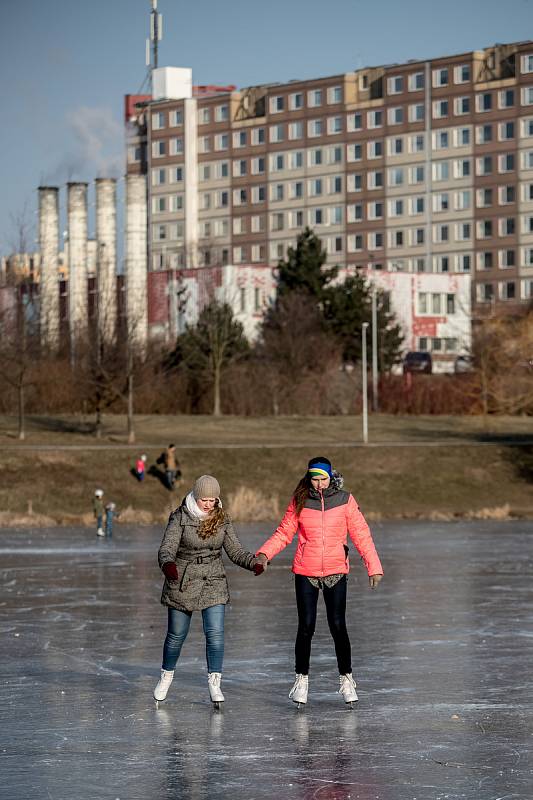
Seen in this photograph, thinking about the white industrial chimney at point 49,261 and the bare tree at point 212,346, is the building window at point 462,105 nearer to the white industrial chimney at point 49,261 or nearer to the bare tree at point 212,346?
the white industrial chimney at point 49,261

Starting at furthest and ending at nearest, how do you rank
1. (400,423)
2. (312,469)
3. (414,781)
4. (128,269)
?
1. (128,269)
2. (400,423)
3. (312,469)
4. (414,781)

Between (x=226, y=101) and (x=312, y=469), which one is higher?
(x=226, y=101)

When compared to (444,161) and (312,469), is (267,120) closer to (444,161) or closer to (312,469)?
(444,161)

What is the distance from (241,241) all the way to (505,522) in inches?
3795

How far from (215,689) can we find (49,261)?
82603 millimetres

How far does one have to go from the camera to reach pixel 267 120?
134750 millimetres

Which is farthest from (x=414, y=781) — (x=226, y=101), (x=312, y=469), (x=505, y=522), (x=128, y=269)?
(x=226, y=101)

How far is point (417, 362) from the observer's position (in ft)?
330

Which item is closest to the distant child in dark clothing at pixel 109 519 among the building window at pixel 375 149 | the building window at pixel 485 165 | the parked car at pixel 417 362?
the parked car at pixel 417 362

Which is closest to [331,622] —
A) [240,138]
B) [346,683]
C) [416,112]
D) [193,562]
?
[346,683]

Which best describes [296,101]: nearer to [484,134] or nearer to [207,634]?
[484,134]

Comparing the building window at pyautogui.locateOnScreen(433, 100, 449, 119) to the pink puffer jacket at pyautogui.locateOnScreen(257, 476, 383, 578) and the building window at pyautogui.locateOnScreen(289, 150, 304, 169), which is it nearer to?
the building window at pyautogui.locateOnScreen(289, 150, 304, 169)

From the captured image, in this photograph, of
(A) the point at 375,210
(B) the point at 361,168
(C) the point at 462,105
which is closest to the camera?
(C) the point at 462,105

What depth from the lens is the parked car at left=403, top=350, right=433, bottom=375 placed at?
10025 cm
